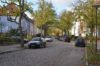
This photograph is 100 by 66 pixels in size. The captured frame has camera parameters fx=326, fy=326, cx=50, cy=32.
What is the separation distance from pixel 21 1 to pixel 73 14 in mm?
25487

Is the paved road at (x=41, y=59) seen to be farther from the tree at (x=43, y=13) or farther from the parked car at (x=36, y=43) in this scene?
the tree at (x=43, y=13)

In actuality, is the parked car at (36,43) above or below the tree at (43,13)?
below

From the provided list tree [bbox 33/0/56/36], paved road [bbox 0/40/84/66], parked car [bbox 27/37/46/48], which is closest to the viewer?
paved road [bbox 0/40/84/66]

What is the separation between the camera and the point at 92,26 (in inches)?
2391

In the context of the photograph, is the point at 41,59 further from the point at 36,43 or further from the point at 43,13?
the point at 43,13

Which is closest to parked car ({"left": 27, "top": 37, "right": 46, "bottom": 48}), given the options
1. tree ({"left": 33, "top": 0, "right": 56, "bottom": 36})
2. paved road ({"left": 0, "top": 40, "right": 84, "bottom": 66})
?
paved road ({"left": 0, "top": 40, "right": 84, "bottom": 66})

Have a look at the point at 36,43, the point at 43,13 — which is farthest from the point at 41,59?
the point at 43,13

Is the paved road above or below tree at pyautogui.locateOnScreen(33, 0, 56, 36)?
below

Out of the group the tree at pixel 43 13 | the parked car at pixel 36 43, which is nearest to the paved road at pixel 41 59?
the parked car at pixel 36 43

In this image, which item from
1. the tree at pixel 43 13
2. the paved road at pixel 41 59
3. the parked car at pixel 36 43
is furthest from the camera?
the tree at pixel 43 13

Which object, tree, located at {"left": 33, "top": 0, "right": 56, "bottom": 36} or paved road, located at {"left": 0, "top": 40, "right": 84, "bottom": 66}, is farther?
tree, located at {"left": 33, "top": 0, "right": 56, "bottom": 36}

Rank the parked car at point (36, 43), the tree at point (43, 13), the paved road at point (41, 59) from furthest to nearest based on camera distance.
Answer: the tree at point (43, 13), the parked car at point (36, 43), the paved road at point (41, 59)

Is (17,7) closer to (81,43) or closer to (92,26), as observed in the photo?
(81,43)

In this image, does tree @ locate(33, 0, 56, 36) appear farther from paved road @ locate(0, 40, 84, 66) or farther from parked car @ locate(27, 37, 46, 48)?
paved road @ locate(0, 40, 84, 66)
